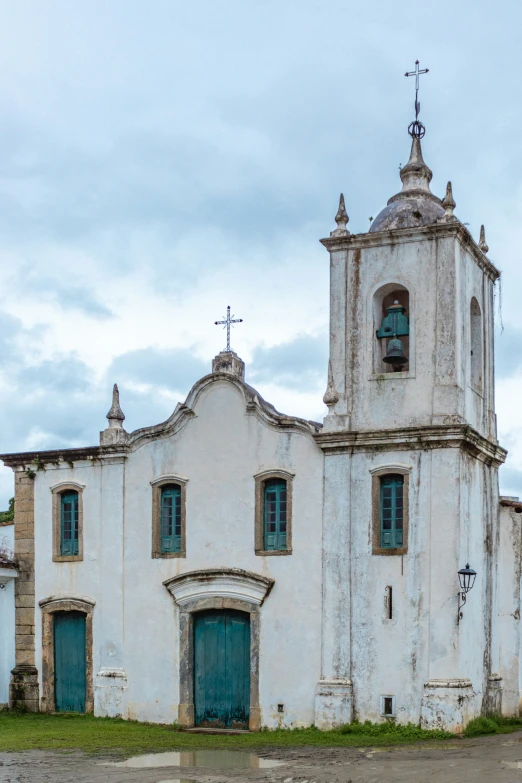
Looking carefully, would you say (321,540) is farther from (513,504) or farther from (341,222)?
(341,222)

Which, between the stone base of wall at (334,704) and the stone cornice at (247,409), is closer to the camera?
the stone base of wall at (334,704)

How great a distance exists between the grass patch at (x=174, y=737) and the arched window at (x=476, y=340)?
6.91m

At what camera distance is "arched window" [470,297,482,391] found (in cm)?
2253

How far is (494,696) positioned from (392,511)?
14.5ft

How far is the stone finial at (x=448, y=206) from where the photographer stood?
69.1ft

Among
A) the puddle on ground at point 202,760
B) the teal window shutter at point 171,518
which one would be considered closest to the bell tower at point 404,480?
the puddle on ground at point 202,760

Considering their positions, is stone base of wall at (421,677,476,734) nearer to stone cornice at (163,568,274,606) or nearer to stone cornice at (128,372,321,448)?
stone cornice at (163,568,274,606)

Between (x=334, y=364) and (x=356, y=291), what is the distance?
1452mm

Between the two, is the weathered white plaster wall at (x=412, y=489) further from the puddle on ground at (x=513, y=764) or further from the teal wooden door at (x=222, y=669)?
the puddle on ground at (x=513, y=764)

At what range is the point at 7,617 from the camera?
79.2 feet

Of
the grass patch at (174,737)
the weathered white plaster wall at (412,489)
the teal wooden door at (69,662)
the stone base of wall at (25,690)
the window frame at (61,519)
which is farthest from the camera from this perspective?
the window frame at (61,519)

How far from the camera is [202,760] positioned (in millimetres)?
17750

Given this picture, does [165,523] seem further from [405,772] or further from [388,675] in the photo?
[405,772]

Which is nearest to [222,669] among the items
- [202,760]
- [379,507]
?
[202,760]
